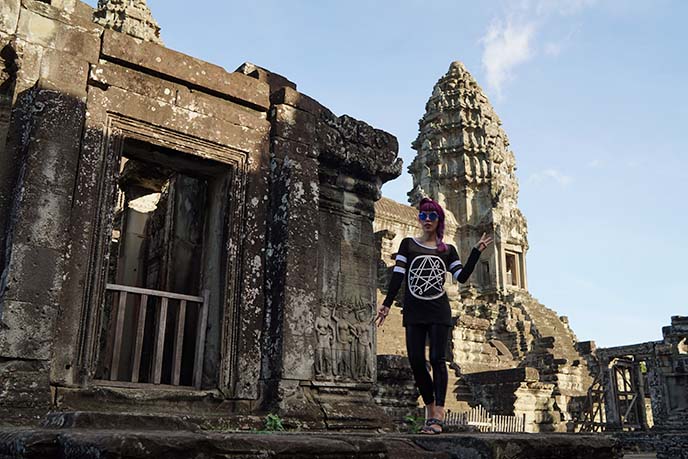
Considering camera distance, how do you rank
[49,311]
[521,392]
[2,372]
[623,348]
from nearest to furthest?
[2,372] → [49,311] → [521,392] → [623,348]

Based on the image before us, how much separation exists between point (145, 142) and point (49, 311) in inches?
63.6

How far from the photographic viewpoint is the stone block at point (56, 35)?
473 centimetres

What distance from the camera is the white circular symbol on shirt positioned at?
4742mm

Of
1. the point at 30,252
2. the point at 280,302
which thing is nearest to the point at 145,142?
the point at 30,252

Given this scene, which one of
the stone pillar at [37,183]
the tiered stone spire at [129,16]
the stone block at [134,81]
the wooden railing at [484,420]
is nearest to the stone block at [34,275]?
the stone pillar at [37,183]

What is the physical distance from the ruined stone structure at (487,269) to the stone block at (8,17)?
646 inches

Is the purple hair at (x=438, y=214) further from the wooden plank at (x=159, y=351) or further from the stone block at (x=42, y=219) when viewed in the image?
the stone block at (x=42, y=219)

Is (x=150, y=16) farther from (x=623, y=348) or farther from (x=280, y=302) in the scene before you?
(x=623, y=348)

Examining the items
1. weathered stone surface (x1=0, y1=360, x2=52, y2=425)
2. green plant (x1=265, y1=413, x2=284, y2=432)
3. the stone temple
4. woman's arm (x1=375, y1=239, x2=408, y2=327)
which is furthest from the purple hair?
weathered stone surface (x1=0, y1=360, x2=52, y2=425)

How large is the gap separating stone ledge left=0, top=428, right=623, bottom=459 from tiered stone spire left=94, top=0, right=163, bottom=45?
20.4 m

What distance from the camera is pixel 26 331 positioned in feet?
13.6

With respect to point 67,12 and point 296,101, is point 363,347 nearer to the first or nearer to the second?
point 296,101

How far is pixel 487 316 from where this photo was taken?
34.3 meters

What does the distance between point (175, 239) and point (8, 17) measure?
104 inches
